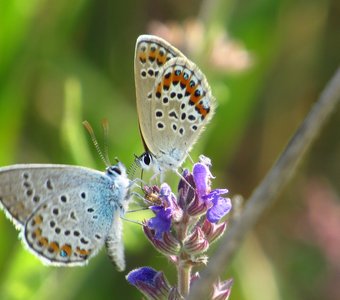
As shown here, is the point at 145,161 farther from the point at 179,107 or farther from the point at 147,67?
the point at 147,67

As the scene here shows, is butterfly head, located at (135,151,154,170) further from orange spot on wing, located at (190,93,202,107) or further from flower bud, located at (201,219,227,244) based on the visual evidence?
flower bud, located at (201,219,227,244)

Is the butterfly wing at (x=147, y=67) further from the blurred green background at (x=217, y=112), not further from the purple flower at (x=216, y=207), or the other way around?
the blurred green background at (x=217, y=112)

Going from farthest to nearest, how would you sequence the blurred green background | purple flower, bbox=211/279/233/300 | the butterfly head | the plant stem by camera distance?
the blurred green background → the butterfly head → purple flower, bbox=211/279/233/300 → the plant stem

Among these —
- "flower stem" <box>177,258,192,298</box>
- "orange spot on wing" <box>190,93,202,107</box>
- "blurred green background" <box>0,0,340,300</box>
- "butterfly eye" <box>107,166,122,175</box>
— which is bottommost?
"blurred green background" <box>0,0,340,300</box>

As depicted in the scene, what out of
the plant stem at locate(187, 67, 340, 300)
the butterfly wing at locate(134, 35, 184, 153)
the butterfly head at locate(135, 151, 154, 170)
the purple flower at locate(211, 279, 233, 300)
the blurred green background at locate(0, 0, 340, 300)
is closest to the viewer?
the plant stem at locate(187, 67, 340, 300)

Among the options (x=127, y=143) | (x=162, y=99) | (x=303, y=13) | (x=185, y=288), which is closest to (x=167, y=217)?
(x=185, y=288)

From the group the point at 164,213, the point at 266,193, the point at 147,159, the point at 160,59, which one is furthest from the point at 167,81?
the point at 266,193

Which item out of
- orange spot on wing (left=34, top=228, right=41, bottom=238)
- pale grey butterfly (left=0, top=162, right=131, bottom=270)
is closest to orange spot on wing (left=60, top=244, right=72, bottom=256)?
pale grey butterfly (left=0, top=162, right=131, bottom=270)
